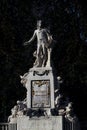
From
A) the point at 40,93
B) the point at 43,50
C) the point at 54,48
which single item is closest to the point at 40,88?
the point at 40,93

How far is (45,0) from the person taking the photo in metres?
41.5

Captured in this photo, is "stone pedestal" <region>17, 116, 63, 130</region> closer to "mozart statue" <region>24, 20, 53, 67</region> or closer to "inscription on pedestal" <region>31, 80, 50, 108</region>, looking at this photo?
"inscription on pedestal" <region>31, 80, 50, 108</region>

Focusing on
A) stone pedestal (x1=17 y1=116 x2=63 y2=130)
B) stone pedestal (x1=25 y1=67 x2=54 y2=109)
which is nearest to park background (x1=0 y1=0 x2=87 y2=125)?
stone pedestal (x1=25 y1=67 x2=54 y2=109)

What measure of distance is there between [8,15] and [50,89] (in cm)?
1596

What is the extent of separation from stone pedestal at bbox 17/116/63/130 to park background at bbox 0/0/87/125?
13798mm

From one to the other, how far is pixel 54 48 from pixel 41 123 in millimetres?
15862

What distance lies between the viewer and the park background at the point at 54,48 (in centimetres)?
3897

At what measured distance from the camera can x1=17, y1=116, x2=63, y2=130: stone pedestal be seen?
24.4m

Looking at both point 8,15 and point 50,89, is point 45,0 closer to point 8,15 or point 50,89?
point 8,15

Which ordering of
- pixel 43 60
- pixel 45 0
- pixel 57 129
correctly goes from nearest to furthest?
pixel 57 129
pixel 43 60
pixel 45 0

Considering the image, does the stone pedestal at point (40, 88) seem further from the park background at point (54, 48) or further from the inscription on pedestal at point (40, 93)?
the park background at point (54, 48)

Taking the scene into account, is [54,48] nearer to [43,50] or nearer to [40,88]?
[43,50]

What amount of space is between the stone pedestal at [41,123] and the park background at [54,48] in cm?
1380

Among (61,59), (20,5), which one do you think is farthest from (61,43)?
(20,5)
